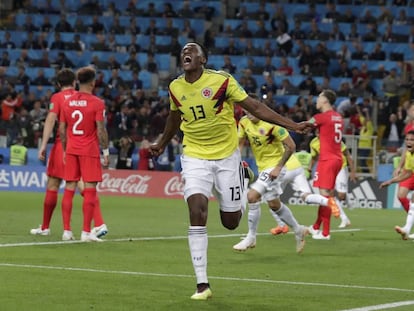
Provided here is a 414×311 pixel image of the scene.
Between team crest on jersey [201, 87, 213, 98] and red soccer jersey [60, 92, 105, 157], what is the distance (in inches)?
223

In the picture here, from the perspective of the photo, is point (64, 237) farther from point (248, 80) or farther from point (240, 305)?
point (248, 80)

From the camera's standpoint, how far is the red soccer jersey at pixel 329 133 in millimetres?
19578

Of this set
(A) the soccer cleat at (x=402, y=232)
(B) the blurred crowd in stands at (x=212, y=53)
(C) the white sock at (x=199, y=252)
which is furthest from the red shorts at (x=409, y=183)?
(B) the blurred crowd in stands at (x=212, y=53)

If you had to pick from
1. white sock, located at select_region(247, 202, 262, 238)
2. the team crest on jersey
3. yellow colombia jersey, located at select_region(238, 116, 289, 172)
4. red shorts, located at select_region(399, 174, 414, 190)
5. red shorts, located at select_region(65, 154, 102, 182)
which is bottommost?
white sock, located at select_region(247, 202, 262, 238)

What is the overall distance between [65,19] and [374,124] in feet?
46.8

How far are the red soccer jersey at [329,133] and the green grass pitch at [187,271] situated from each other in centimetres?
152

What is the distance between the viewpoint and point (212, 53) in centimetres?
4169

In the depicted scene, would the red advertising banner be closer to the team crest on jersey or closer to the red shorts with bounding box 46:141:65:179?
the red shorts with bounding box 46:141:65:179

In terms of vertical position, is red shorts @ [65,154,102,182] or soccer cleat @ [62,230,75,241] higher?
red shorts @ [65,154,102,182]

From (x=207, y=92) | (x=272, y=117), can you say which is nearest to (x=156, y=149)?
(x=207, y=92)

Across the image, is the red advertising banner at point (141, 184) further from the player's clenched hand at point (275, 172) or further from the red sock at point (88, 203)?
the player's clenched hand at point (275, 172)

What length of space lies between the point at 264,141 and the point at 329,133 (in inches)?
110

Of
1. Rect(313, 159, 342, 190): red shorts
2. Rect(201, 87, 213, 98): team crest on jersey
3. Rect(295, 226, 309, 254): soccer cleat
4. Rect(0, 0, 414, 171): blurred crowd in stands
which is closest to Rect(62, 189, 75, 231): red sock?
Rect(295, 226, 309, 254): soccer cleat

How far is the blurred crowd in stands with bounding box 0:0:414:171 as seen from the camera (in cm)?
3641
